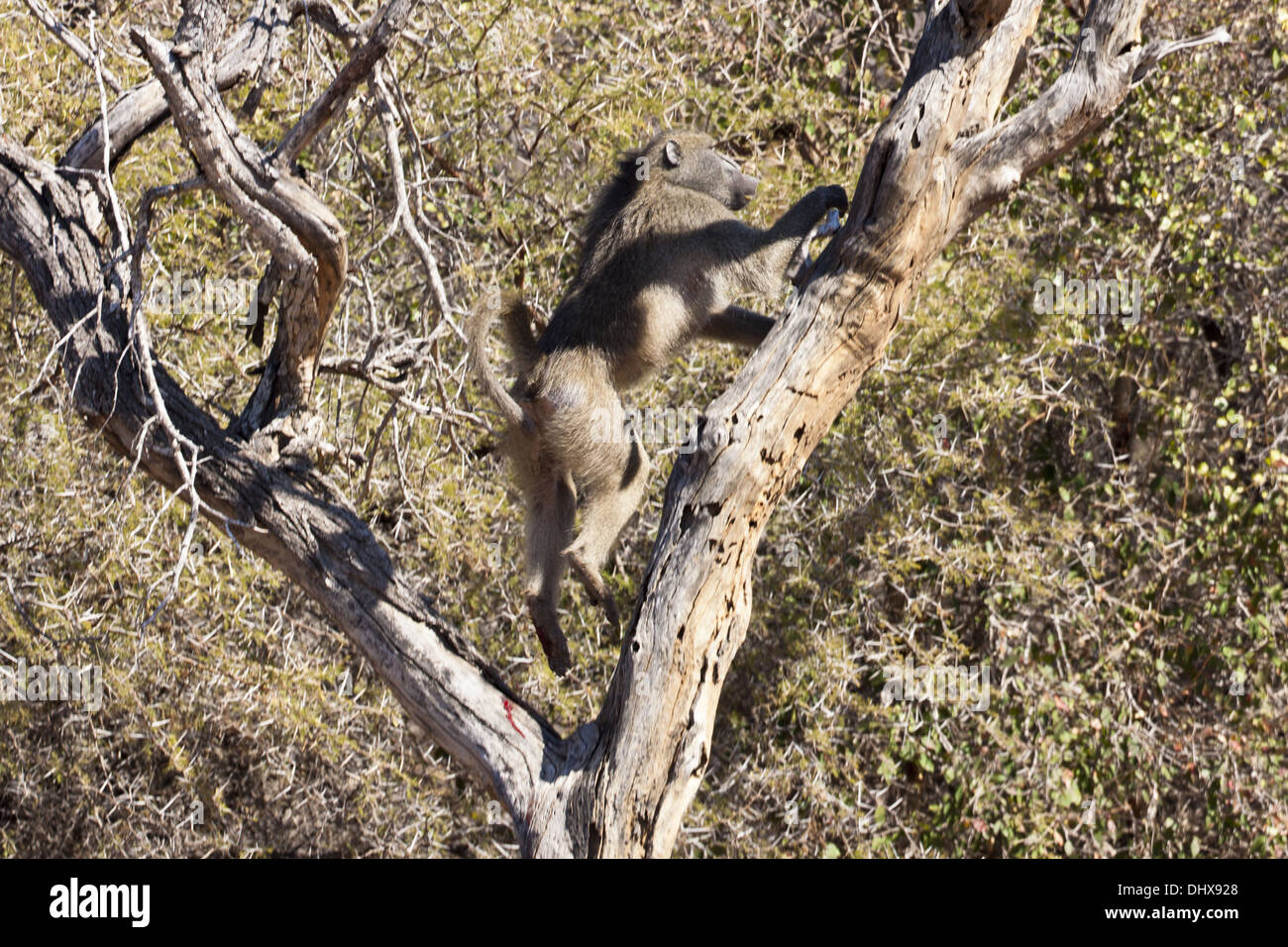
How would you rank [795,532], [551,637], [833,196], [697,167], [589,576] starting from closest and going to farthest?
[589,576], [551,637], [833,196], [697,167], [795,532]

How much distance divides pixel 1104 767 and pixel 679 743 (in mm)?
4206

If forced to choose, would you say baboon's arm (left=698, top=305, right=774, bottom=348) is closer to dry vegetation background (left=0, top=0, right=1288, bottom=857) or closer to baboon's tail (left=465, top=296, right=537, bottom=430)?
baboon's tail (left=465, top=296, right=537, bottom=430)

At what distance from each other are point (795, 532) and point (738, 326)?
2426 mm

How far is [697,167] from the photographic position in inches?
206

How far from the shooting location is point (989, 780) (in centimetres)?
689

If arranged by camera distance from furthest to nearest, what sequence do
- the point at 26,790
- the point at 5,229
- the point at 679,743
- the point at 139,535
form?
the point at 26,790 < the point at 139,535 < the point at 5,229 < the point at 679,743

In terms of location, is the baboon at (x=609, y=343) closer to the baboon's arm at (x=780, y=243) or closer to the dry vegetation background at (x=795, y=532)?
the baboon's arm at (x=780, y=243)

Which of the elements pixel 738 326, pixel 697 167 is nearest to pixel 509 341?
pixel 738 326

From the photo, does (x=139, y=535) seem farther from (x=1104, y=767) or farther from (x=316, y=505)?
(x=1104, y=767)

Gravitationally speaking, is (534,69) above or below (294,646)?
above

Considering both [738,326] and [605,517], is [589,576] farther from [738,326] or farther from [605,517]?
[738,326]

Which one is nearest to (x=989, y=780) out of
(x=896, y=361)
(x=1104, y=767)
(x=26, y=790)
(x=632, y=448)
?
(x=1104, y=767)

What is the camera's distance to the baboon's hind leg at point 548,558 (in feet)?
14.8

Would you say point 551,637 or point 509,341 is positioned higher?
point 509,341
